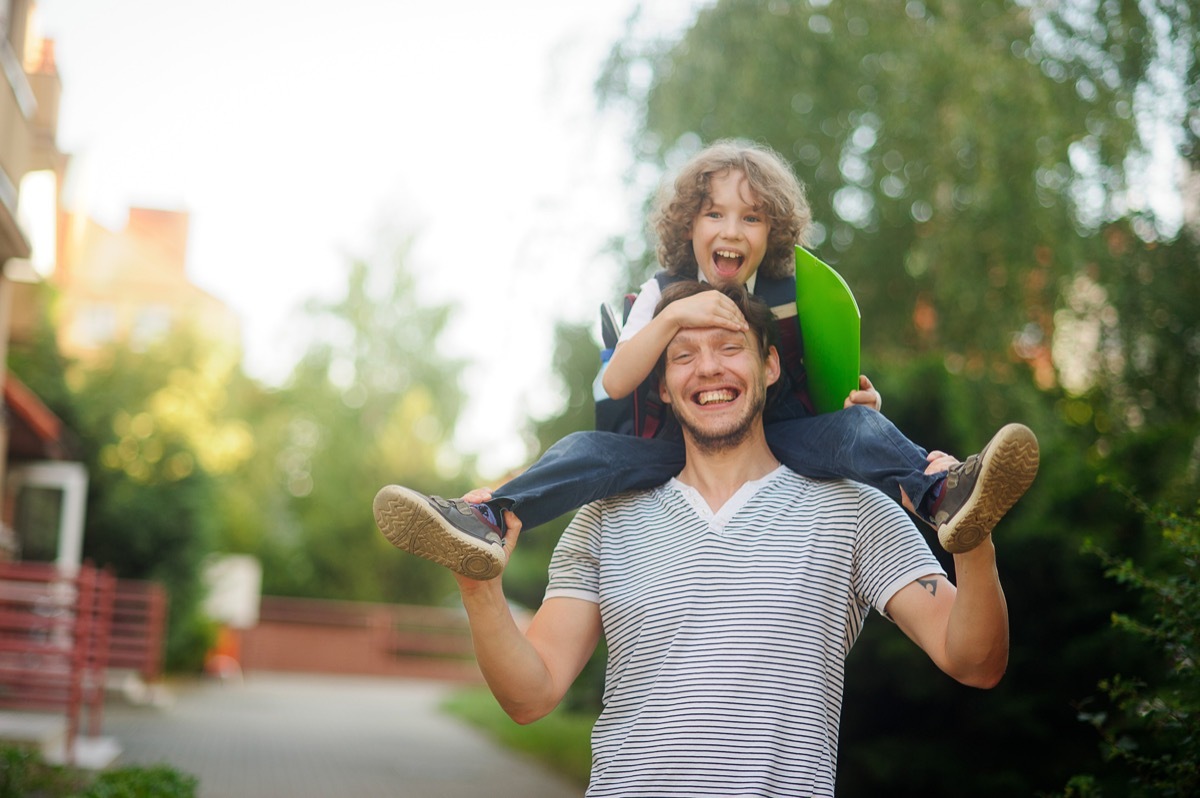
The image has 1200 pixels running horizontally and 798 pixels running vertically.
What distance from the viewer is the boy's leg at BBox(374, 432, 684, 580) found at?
245cm

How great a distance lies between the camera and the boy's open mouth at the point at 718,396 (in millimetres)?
2818

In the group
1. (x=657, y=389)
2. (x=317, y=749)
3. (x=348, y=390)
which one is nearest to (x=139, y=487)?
(x=317, y=749)

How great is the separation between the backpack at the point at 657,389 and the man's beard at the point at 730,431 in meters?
0.23

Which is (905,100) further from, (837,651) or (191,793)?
(837,651)

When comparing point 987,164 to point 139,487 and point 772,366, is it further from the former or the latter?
point 139,487

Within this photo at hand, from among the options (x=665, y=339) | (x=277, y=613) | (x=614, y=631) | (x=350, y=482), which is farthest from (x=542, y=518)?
(x=350, y=482)

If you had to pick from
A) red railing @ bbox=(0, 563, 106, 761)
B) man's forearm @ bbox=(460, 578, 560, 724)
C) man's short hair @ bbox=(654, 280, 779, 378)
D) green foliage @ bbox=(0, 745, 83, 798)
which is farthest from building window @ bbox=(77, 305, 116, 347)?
man's forearm @ bbox=(460, 578, 560, 724)

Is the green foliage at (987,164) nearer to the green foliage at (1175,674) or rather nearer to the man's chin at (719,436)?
the green foliage at (1175,674)

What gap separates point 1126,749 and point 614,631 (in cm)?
200

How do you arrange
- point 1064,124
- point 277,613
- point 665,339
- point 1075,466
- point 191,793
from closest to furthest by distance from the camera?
point 665,339
point 191,793
point 1075,466
point 1064,124
point 277,613

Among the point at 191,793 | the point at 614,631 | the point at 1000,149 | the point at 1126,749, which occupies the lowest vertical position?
the point at 191,793

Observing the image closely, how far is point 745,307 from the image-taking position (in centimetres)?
291

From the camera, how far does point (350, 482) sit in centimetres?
3123

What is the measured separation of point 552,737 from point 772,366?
37.2 feet
